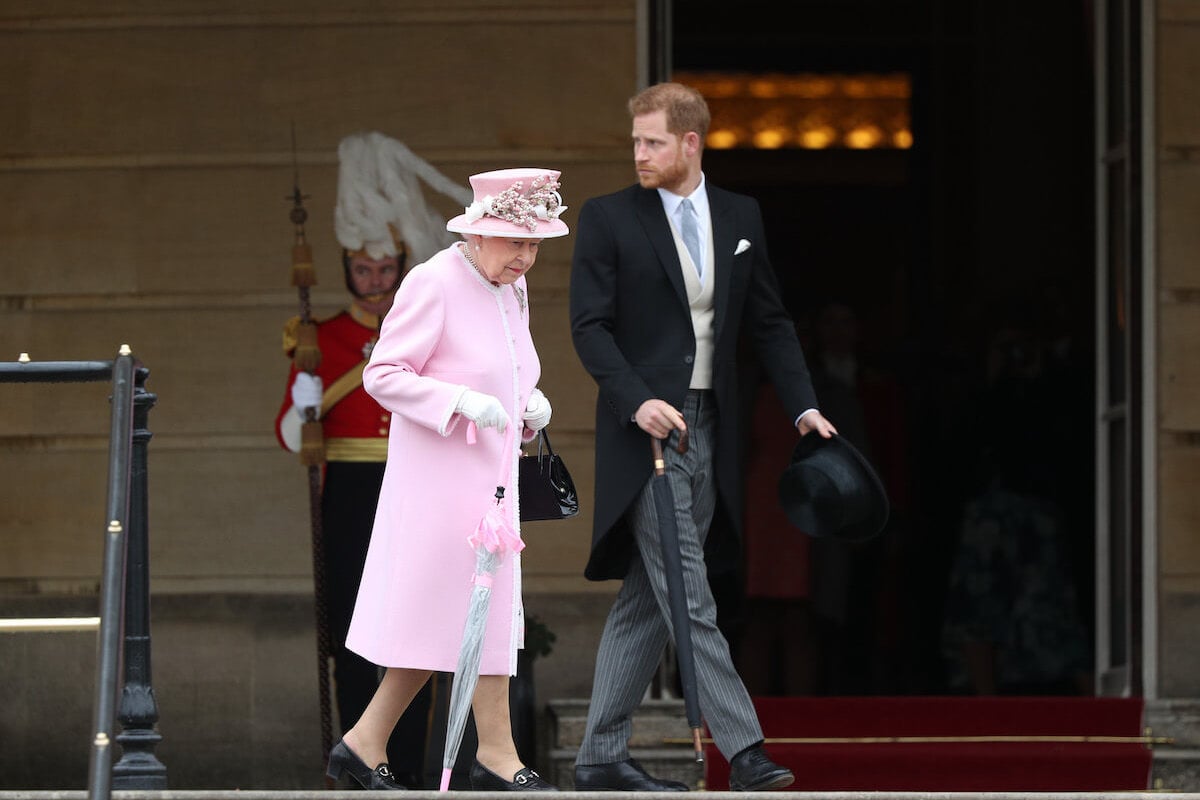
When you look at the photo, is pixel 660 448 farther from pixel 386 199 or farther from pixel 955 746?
pixel 955 746

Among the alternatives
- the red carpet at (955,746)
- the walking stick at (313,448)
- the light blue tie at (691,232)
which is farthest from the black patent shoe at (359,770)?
the walking stick at (313,448)

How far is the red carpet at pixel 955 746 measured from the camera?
7.90 m

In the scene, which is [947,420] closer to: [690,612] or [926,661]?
[926,661]

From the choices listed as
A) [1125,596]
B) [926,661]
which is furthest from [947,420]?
[1125,596]

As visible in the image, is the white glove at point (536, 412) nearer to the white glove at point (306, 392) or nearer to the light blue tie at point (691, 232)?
the light blue tie at point (691, 232)

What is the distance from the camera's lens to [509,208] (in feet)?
18.9

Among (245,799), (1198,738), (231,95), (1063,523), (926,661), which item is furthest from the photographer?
(926,661)

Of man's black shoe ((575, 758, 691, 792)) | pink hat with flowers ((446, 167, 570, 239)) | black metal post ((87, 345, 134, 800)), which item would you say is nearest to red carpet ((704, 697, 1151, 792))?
man's black shoe ((575, 758, 691, 792))

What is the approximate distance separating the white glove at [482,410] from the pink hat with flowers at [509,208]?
42 cm

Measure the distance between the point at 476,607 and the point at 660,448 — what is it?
0.69 meters

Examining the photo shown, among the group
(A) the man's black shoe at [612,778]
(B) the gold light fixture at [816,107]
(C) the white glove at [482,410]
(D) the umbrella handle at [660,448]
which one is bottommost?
(A) the man's black shoe at [612,778]

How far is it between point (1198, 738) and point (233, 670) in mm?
3551

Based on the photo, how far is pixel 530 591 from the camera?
8727 mm

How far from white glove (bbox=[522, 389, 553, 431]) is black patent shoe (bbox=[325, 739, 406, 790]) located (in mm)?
935
